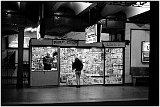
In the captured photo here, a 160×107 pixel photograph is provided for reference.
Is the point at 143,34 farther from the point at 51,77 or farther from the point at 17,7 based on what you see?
the point at 17,7

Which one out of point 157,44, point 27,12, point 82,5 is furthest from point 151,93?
point 27,12

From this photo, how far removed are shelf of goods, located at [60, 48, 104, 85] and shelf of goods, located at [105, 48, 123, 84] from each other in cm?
33

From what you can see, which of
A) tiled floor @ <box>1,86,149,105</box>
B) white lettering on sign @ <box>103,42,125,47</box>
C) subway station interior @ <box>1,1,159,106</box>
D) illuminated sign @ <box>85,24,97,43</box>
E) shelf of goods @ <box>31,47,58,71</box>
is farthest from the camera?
white lettering on sign @ <box>103,42,125,47</box>

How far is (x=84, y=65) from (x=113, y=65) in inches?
62.7

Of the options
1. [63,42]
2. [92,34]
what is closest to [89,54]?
[63,42]

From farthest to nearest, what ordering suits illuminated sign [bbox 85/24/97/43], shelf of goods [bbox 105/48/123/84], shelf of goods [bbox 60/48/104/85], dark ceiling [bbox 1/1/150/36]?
shelf of goods [bbox 105/48/123/84]
shelf of goods [bbox 60/48/104/85]
dark ceiling [bbox 1/1/150/36]
illuminated sign [bbox 85/24/97/43]

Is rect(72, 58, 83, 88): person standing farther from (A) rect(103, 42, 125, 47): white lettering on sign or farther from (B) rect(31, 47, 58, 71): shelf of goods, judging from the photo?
(A) rect(103, 42, 125, 47): white lettering on sign

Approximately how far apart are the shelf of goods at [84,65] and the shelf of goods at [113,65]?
0.33m

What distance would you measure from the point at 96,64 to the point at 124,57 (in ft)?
5.19

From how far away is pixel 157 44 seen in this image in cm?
550

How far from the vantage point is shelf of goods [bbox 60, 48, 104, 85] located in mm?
13164

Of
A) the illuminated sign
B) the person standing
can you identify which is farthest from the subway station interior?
the illuminated sign

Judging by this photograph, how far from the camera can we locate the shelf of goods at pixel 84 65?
13.2m

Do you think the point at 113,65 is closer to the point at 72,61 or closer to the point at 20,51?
the point at 72,61
